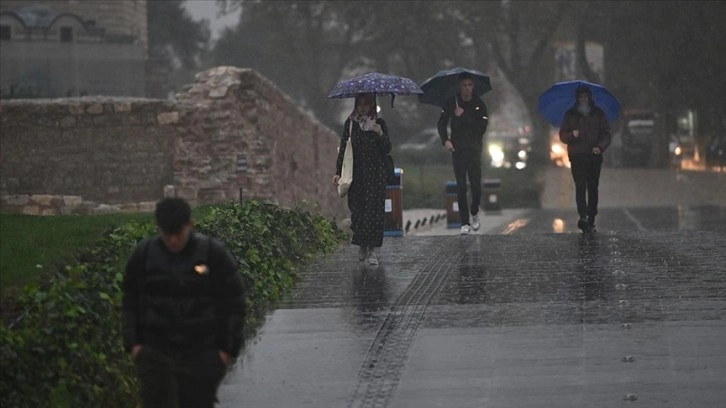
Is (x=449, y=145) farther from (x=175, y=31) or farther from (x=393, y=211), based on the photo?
(x=175, y=31)

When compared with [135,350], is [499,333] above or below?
below

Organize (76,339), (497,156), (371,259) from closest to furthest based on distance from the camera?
1. (76,339)
2. (371,259)
3. (497,156)

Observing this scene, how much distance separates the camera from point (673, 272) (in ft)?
44.3

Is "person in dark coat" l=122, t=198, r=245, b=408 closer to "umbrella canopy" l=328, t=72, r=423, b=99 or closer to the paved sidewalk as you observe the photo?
the paved sidewalk

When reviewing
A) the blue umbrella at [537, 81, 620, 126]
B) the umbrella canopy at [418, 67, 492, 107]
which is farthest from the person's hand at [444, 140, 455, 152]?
the blue umbrella at [537, 81, 620, 126]

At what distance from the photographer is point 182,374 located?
747 cm

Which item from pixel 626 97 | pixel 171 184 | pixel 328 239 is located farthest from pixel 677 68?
pixel 328 239

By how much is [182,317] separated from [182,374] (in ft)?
0.90

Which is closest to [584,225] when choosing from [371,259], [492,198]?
[371,259]

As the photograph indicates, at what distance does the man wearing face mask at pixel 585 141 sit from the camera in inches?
675

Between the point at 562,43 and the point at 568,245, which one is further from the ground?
the point at 562,43

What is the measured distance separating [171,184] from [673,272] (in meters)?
12.7

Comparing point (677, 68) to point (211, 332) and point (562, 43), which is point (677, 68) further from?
point (211, 332)

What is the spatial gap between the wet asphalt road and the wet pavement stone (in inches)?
0.5
